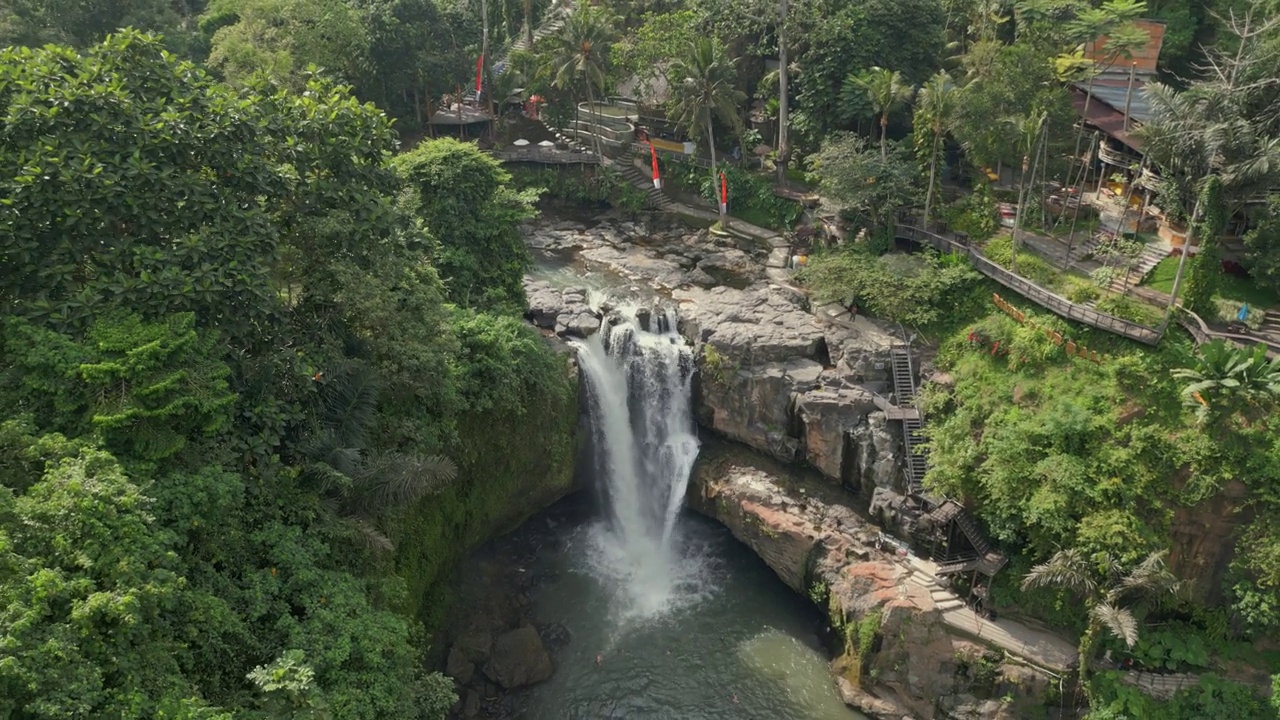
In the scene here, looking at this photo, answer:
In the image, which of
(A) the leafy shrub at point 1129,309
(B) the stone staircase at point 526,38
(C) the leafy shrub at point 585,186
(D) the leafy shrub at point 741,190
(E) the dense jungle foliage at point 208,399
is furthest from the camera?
(B) the stone staircase at point 526,38

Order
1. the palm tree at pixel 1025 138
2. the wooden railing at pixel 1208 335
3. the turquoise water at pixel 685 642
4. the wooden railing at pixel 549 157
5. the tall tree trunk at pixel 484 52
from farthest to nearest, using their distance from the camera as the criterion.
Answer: the wooden railing at pixel 549 157
the tall tree trunk at pixel 484 52
the palm tree at pixel 1025 138
the wooden railing at pixel 1208 335
the turquoise water at pixel 685 642

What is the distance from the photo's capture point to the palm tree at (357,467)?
21125 millimetres

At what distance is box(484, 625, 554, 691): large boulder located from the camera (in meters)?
27.6

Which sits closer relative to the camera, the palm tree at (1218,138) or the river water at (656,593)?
the palm tree at (1218,138)

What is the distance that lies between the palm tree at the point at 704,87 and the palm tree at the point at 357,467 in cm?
2822

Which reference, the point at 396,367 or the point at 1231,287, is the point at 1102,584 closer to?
the point at 1231,287

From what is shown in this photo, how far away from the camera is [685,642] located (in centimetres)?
2967

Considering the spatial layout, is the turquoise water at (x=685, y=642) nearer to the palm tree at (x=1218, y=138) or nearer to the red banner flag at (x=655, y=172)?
the palm tree at (x=1218, y=138)

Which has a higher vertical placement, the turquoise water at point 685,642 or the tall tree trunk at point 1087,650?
the tall tree trunk at point 1087,650

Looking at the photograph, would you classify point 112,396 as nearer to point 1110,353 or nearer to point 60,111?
point 60,111

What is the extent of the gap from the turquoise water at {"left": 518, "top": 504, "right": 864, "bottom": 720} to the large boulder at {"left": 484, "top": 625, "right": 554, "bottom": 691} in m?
0.49

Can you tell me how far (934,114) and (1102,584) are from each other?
72.3 ft

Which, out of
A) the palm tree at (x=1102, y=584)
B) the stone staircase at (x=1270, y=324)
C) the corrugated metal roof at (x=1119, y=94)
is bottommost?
the palm tree at (x=1102, y=584)

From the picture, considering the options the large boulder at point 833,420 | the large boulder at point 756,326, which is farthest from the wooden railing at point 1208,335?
the large boulder at point 756,326
